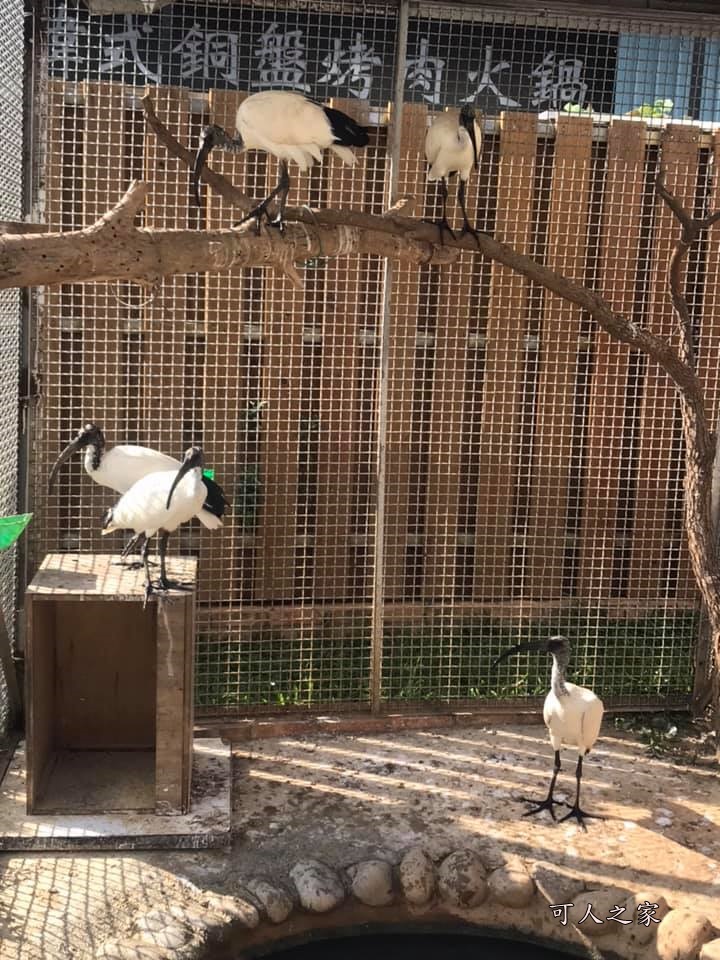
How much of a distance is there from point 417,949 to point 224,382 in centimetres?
265

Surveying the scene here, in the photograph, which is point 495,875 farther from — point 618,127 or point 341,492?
point 618,127

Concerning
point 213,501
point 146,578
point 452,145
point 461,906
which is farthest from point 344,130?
point 461,906

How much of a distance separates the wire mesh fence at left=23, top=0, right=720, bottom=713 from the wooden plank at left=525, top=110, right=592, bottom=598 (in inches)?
0.6

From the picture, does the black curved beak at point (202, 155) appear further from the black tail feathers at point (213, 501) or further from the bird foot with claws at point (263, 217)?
the black tail feathers at point (213, 501)

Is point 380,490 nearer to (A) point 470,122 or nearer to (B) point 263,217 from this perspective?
(B) point 263,217

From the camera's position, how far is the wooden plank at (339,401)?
510 cm

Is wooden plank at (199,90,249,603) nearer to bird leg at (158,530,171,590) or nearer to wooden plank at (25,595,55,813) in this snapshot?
bird leg at (158,530,171,590)

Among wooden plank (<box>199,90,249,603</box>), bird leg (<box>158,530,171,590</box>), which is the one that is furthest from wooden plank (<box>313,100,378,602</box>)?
bird leg (<box>158,530,171,590</box>)

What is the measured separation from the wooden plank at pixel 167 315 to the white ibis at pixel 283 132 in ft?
2.64

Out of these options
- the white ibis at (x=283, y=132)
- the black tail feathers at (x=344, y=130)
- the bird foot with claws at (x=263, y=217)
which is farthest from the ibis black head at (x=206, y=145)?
the black tail feathers at (x=344, y=130)

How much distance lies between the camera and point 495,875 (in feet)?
12.0

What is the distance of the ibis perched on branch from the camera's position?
4148mm

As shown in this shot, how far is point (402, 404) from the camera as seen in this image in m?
5.36

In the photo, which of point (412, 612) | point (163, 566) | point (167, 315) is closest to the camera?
point (163, 566)
